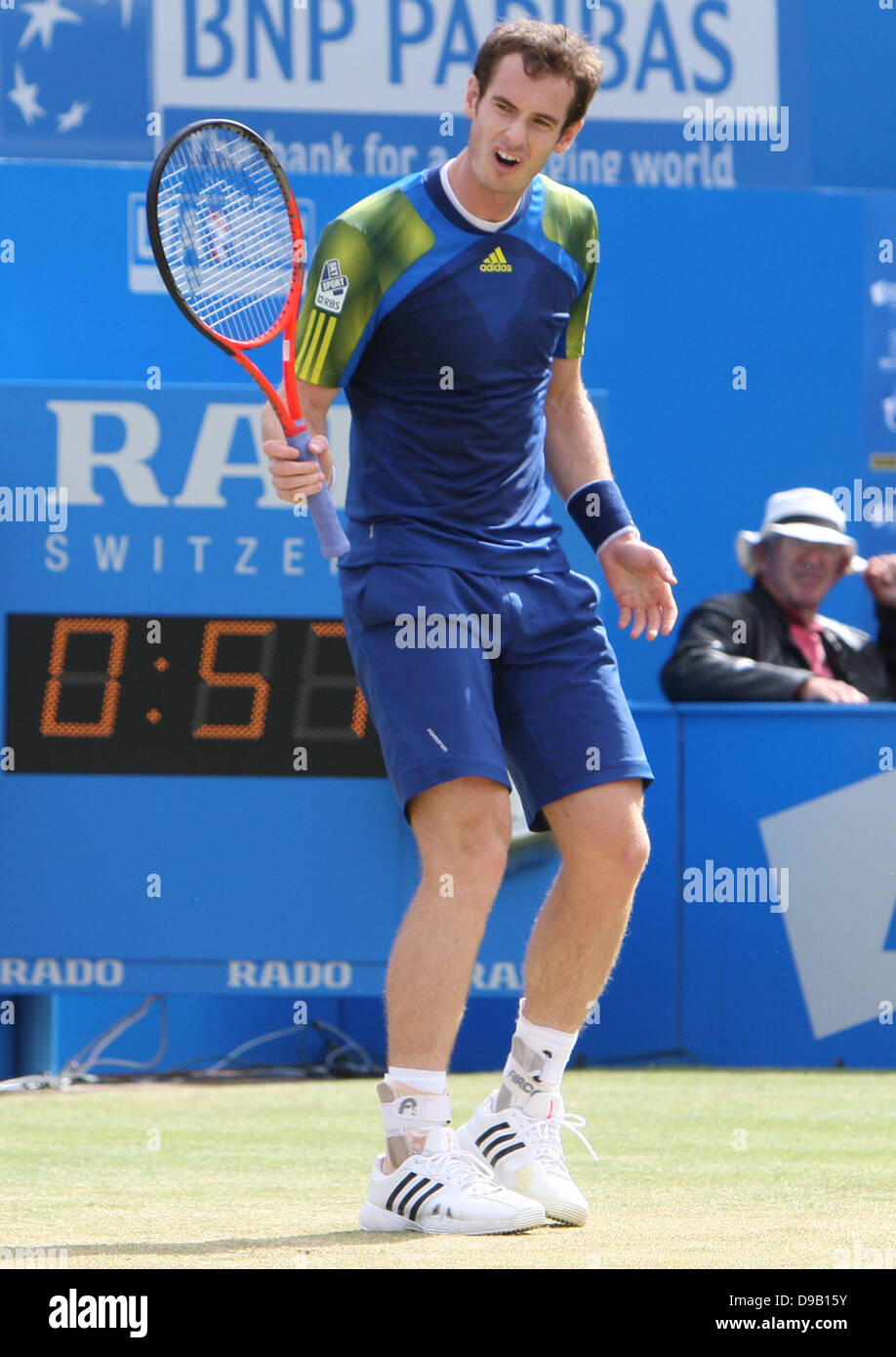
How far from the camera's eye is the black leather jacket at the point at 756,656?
A: 629cm

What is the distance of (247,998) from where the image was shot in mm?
6836

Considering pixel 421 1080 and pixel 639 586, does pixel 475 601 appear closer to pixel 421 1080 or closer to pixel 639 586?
pixel 639 586

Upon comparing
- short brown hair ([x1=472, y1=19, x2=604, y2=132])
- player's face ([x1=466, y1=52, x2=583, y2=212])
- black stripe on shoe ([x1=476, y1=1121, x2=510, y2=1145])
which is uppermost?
short brown hair ([x1=472, y1=19, x2=604, y2=132])

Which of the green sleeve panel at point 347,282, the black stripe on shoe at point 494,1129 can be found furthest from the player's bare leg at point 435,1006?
the green sleeve panel at point 347,282

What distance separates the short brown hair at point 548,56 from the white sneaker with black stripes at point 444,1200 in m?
1.59

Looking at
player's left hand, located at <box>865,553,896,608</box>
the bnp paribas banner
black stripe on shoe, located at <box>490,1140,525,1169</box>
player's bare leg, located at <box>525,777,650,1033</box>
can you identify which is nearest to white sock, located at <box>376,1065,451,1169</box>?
black stripe on shoe, located at <box>490,1140,525,1169</box>

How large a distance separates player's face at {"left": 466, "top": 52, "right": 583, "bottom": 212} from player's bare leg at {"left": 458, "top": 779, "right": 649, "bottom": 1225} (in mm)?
945

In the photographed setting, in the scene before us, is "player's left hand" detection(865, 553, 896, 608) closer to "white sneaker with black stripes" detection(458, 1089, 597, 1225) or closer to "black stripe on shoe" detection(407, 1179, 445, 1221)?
"white sneaker with black stripes" detection(458, 1089, 597, 1225)

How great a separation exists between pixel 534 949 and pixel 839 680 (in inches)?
142

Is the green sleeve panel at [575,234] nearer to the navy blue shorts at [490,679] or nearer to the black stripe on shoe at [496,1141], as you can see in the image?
the navy blue shorts at [490,679]

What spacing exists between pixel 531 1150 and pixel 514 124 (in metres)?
1.54

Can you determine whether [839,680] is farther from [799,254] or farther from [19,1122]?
[19,1122]

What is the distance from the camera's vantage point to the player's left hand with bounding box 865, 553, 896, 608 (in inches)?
267

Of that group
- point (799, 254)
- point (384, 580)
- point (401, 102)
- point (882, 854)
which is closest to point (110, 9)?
point (401, 102)
